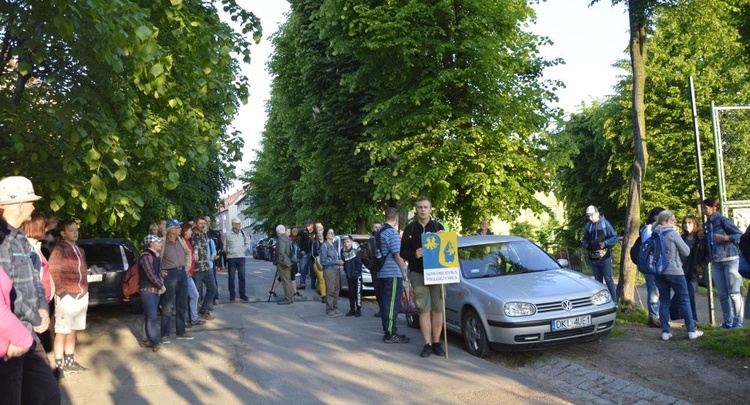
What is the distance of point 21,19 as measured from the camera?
28.7 feet

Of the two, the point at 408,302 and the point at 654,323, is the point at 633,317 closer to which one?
the point at 654,323

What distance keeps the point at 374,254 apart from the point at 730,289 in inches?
197

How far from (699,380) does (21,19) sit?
8982 millimetres

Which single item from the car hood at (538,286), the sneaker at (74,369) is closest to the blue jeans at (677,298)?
the car hood at (538,286)

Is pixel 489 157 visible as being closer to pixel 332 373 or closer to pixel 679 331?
pixel 679 331

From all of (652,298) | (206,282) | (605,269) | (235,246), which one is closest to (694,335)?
(652,298)

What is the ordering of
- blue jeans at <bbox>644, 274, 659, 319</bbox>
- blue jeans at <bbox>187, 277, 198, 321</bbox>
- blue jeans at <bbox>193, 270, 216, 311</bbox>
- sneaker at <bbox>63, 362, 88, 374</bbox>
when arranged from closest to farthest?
1. sneaker at <bbox>63, 362, 88, 374</bbox>
2. blue jeans at <bbox>644, 274, 659, 319</bbox>
3. blue jeans at <bbox>187, 277, 198, 321</bbox>
4. blue jeans at <bbox>193, 270, 216, 311</bbox>

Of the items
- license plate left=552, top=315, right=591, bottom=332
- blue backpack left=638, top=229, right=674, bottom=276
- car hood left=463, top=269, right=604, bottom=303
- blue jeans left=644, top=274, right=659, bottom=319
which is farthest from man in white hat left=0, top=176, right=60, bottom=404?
blue jeans left=644, top=274, right=659, bottom=319

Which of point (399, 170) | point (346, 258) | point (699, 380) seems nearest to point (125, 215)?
point (346, 258)

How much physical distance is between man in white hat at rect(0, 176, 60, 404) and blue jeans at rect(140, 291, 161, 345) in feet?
18.0

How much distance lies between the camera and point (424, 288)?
30.9 ft

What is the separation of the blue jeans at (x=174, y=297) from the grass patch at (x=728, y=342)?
293 inches

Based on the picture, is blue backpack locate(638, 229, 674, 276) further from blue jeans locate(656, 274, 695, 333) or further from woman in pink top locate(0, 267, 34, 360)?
woman in pink top locate(0, 267, 34, 360)

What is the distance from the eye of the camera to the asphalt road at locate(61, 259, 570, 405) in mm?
7113
